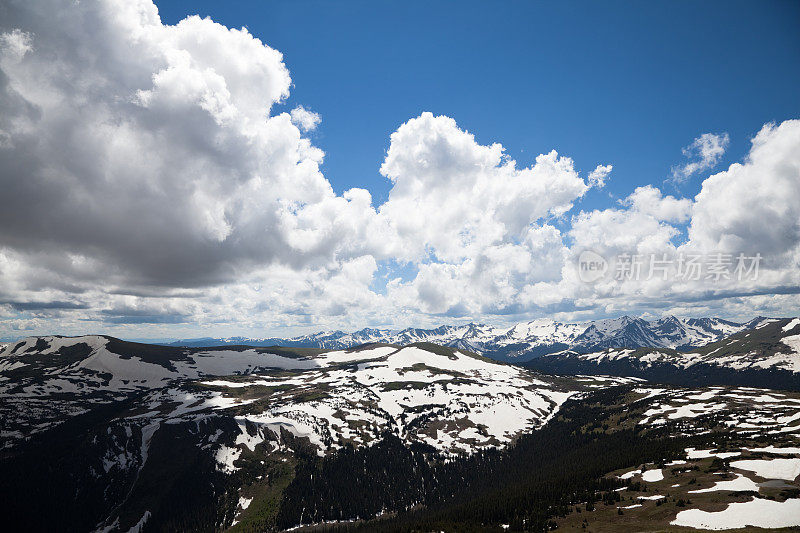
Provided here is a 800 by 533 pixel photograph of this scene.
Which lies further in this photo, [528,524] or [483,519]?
[483,519]

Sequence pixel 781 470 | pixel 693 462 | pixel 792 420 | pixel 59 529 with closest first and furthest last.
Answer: pixel 781 470, pixel 693 462, pixel 792 420, pixel 59 529

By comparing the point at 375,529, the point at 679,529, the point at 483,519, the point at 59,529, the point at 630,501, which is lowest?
the point at 59,529

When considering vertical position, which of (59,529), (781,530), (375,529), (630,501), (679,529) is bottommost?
(59,529)

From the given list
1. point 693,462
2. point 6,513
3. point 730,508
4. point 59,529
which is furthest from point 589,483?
point 6,513

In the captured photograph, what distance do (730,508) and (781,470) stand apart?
1643 inches

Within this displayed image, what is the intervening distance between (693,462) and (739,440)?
49.5m

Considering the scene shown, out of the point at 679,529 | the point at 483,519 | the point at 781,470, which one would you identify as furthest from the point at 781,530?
the point at 483,519

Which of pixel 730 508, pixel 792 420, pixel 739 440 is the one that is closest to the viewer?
pixel 730 508

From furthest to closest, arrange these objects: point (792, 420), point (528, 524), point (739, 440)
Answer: point (792, 420) → point (739, 440) → point (528, 524)

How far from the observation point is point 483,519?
155625mm

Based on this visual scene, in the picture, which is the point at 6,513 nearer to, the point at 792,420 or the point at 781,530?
the point at 781,530

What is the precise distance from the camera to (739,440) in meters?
165

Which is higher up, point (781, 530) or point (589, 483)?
point (781, 530)

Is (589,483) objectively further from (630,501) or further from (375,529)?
(375,529)
